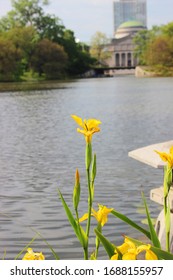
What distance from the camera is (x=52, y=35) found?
59.9m

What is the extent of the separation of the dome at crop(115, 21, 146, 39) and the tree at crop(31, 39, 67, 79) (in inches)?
1403

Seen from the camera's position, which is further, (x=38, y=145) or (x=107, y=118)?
(x=107, y=118)

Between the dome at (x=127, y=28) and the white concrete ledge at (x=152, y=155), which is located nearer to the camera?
the white concrete ledge at (x=152, y=155)

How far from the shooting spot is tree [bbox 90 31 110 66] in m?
78.2

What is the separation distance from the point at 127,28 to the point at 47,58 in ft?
127

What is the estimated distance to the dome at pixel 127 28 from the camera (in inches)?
3607

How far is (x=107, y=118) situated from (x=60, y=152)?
21.4 ft

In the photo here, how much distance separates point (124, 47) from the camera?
92750 millimetres

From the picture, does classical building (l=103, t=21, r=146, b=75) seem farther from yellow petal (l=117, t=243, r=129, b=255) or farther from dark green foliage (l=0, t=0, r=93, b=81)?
yellow petal (l=117, t=243, r=129, b=255)

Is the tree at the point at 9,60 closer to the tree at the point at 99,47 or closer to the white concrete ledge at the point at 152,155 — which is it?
the tree at the point at 99,47

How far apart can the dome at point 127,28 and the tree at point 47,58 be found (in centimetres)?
3565

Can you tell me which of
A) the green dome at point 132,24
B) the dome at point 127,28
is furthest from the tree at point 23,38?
the dome at point 127,28
